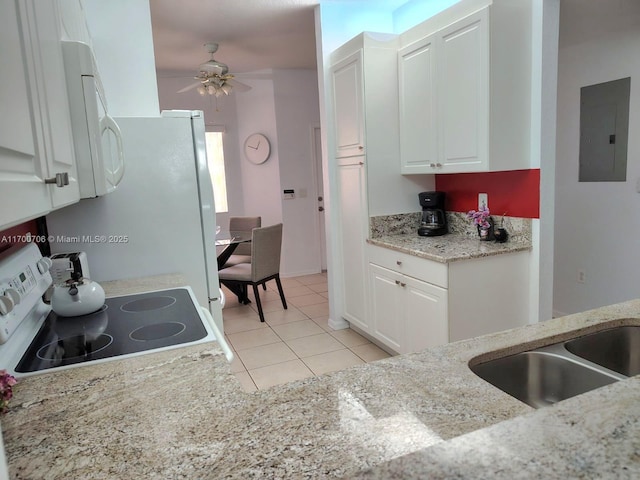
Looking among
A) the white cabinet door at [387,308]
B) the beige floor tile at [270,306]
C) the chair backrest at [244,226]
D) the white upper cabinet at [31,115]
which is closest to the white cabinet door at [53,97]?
the white upper cabinet at [31,115]

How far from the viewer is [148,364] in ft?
3.93

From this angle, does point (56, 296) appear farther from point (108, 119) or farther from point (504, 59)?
point (504, 59)

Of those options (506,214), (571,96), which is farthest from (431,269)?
(571,96)

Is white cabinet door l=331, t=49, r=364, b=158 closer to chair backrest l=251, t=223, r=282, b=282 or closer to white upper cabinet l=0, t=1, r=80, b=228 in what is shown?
chair backrest l=251, t=223, r=282, b=282

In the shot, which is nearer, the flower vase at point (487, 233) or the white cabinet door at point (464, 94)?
the white cabinet door at point (464, 94)

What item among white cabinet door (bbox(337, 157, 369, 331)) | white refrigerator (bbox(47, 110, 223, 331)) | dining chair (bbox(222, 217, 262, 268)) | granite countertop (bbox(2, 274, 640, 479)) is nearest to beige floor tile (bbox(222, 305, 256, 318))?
dining chair (bbox(222, 217, 262, 268))

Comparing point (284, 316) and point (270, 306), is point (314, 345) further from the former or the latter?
point (270, 306)

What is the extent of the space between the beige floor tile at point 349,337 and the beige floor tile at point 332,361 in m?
0.15

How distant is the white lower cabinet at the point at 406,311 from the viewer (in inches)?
103

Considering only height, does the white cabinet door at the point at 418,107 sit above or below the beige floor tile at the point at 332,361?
above

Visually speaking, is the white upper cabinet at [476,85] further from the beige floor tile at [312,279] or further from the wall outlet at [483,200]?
the beige floor tile at [312,279]

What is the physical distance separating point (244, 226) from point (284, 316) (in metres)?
1.45

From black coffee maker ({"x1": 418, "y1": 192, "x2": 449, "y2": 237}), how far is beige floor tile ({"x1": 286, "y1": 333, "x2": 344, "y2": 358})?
1.13 meters

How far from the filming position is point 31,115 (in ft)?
2.45
